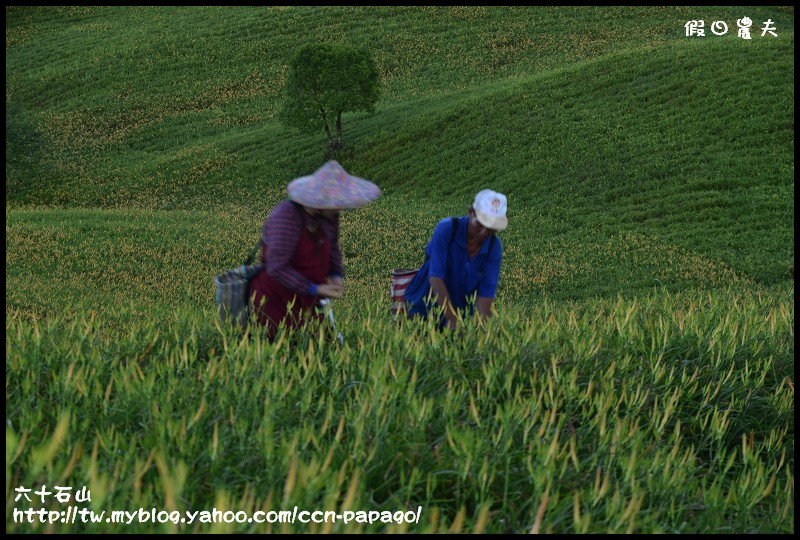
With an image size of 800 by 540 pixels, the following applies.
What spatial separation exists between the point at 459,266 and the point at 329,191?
152 centimetres

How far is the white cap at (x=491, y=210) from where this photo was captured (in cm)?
605

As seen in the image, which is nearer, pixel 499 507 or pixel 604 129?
pixel 499 507

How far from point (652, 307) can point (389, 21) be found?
5007cm

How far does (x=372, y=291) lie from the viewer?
59.1ft

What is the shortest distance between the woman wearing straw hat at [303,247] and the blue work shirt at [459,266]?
77 centimetres

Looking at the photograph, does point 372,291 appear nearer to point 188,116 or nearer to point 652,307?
point 652,307

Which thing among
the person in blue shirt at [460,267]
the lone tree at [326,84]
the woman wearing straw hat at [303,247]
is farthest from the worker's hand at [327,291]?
the lone tree at [326,84]

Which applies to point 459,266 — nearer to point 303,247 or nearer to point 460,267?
point 460,267

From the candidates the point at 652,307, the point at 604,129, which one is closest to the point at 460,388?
the point at 652,307

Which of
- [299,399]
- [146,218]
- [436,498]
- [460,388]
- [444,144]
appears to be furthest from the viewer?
[444,144]

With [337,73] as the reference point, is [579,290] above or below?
below

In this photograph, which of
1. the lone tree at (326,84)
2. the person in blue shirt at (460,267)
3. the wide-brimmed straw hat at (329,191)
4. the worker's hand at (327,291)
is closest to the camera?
the wide-brimmed straw hat at (329,191)

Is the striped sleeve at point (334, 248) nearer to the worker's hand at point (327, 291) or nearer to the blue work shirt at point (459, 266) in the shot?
the worker's hand at point (327, 291)

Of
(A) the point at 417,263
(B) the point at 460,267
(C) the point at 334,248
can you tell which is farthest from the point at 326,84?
(C) the point at 334,248
